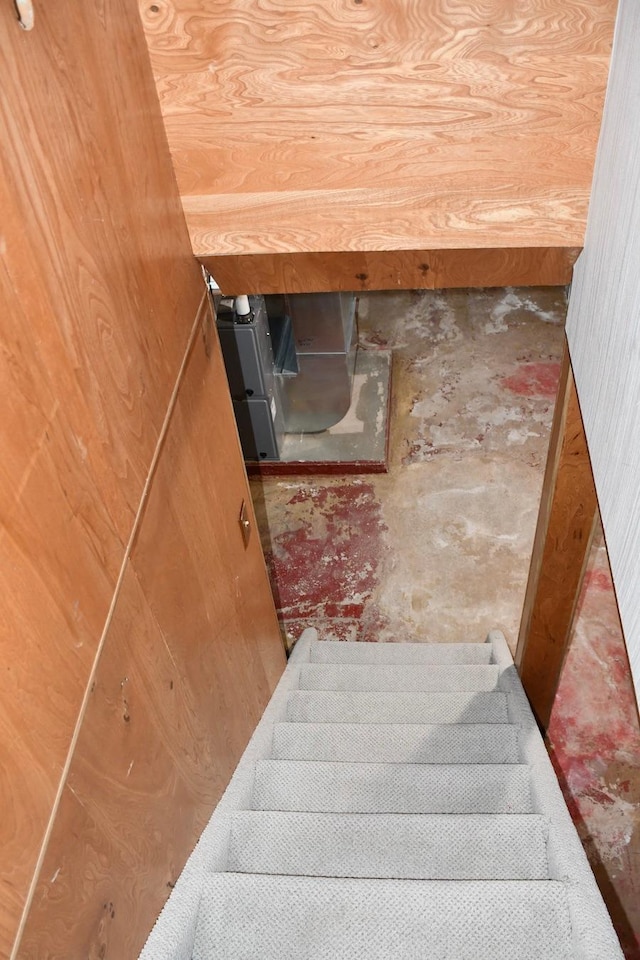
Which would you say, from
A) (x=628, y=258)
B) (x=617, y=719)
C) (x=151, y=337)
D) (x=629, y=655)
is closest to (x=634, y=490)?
(x=629, y=655)

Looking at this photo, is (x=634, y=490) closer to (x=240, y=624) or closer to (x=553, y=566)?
(x=553, y=566)

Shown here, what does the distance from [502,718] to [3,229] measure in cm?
246

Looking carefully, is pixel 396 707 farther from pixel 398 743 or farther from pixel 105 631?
pixel 105 631

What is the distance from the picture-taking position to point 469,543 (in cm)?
441

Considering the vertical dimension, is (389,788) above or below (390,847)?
below

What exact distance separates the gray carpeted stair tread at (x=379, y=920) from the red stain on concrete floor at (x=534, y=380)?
4136mm

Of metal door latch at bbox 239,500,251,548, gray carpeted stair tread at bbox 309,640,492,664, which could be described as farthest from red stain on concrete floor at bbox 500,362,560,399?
metal door latch at bbox 239,500,251,548

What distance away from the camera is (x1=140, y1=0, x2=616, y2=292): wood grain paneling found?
1770mm

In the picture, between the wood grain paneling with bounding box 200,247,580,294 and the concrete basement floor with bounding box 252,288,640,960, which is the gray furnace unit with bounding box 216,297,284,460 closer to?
the concrete basement floor with bounding box 252,288,640,960

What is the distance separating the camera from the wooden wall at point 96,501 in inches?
44.7

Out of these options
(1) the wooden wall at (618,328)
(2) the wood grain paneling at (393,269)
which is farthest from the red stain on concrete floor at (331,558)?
(1) the wooden wall at (618,328)

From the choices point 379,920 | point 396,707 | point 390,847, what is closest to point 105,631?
point 379,920

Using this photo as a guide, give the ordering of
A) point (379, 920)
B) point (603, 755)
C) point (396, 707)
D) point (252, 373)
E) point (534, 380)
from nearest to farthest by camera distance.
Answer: point (379, 920)
point (396, 707)
point (603, 755)
point (252, 373)
point (534, 380)

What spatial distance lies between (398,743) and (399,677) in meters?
0.66
